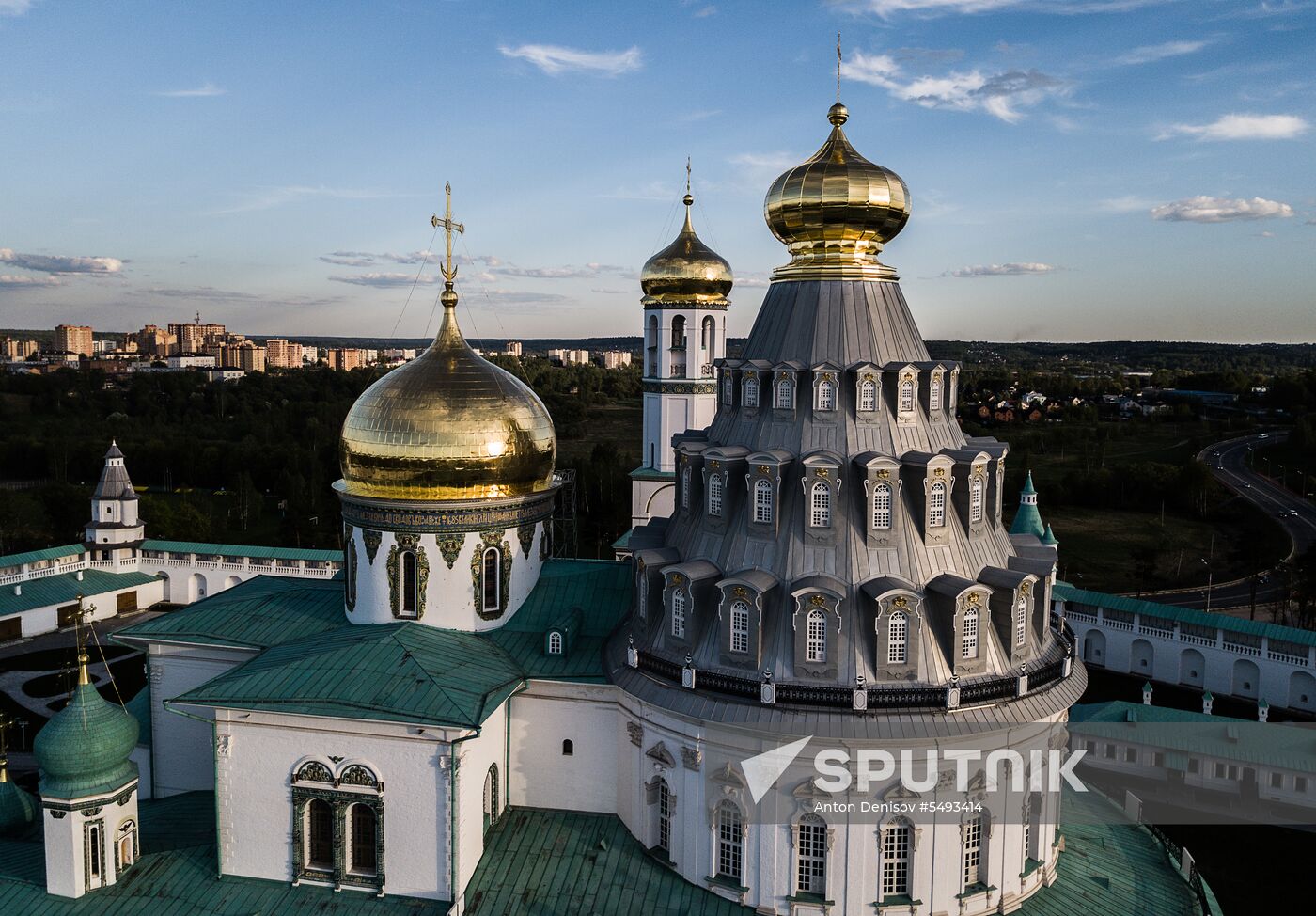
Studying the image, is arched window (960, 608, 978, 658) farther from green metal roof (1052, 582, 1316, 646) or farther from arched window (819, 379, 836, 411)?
green metal roof (1052, 582, 1316, 646)

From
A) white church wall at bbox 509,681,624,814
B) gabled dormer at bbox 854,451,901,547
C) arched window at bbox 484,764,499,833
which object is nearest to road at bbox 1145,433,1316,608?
gabled dormer at bbox 854,451,901,547

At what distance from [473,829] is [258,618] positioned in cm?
595

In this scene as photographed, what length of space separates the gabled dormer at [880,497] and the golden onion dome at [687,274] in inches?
586

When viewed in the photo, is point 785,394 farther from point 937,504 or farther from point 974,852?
point 974,852

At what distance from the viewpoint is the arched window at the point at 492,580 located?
1677 centimetres

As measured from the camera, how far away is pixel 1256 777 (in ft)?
67.4

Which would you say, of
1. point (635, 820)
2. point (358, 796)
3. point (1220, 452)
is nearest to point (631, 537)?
point (635, 820)

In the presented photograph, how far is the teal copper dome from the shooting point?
545 inches

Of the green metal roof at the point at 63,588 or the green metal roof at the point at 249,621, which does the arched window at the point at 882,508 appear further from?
the green metal roof at the point at 63,588

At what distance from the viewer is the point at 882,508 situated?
13.5 meters

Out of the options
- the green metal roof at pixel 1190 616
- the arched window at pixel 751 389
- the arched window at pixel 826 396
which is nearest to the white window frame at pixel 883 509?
the arched window at pixel 826 396

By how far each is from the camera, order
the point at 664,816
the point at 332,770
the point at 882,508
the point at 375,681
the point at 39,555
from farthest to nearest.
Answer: the point at 39,555 → the point at 664,816 → the point at 375,681 → the point at 332,770 → the point at 882,508

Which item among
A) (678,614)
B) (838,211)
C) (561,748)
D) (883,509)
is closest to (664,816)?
(561,748)
